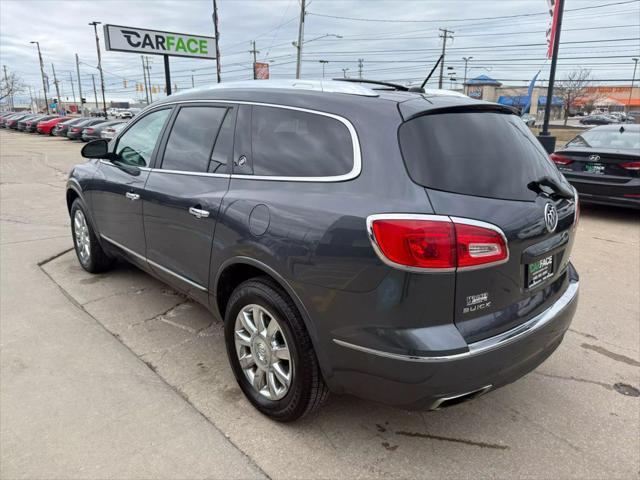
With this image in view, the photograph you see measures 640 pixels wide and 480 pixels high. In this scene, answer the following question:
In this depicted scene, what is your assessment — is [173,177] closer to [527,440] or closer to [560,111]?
[527,440]

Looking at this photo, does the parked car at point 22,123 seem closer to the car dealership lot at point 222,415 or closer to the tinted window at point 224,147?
the car dealership lot at point 222,415

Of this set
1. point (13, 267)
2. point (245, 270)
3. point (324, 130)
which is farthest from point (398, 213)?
point (13, 267)

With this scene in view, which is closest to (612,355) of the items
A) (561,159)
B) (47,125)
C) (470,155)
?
(470,155)

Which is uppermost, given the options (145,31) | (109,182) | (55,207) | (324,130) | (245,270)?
(145,31)

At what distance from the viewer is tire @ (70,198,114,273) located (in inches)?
189

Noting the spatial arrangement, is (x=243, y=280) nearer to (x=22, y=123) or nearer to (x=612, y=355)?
(x=612, y=355)

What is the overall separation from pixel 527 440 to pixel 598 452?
0.34m

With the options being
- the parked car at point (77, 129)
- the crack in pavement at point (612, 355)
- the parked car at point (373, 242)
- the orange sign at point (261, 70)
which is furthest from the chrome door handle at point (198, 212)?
the orange sign at point (261, 70)

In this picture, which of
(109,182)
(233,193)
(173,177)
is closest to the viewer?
(233,193)

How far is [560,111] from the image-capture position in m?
88.9

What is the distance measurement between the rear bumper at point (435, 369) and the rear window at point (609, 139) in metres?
6.43

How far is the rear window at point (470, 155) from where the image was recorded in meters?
2.12

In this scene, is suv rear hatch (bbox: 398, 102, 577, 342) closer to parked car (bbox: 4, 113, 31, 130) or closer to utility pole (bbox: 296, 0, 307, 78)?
utility pole (bbox: 296, 0, 307, 78)

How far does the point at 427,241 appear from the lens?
1.96m
